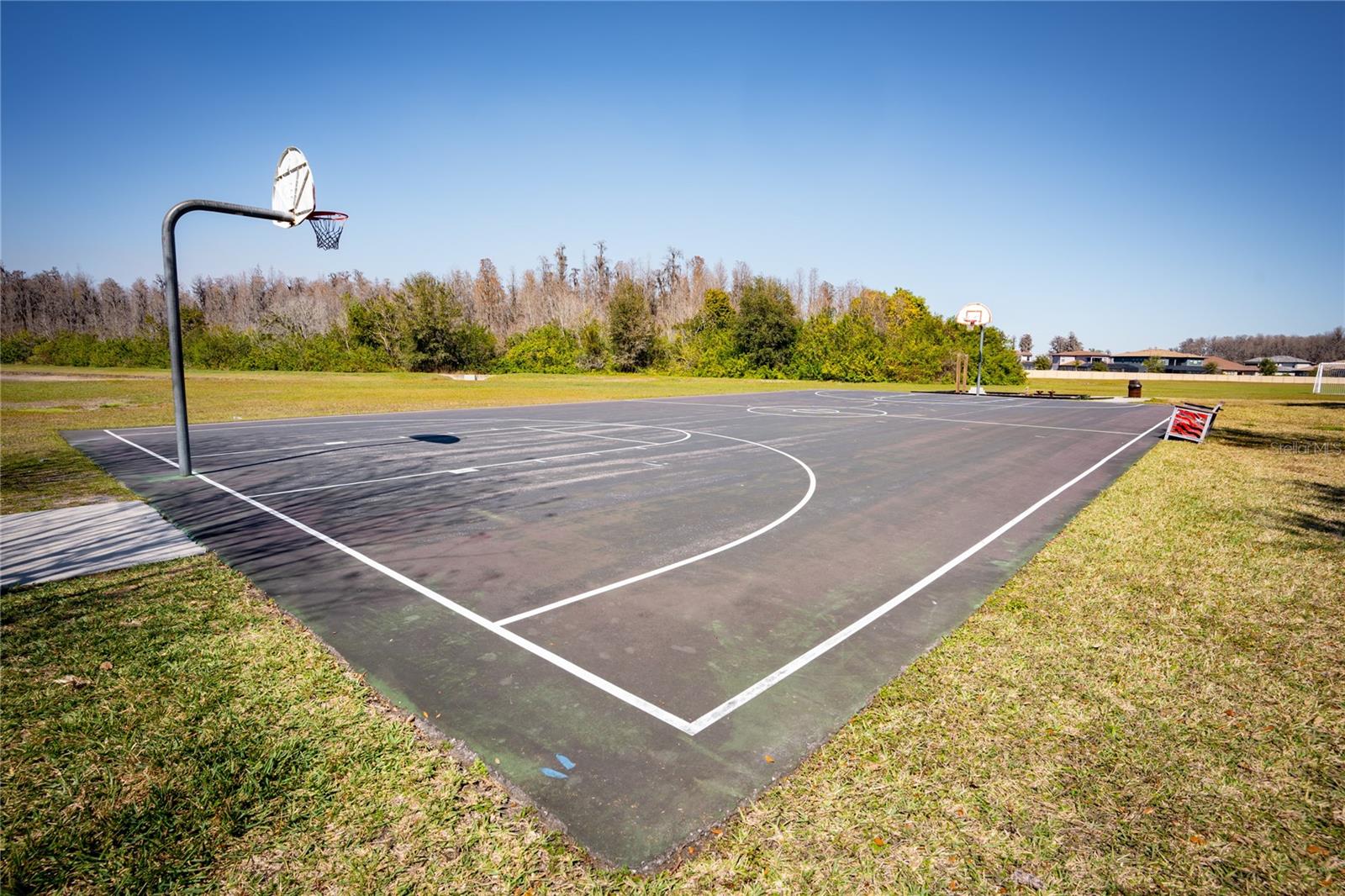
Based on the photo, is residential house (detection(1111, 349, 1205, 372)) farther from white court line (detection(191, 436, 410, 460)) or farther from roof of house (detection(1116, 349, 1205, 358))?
white court line (detection(191, 436, 410, 460))

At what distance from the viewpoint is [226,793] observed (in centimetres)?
339

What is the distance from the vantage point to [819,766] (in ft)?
12.2

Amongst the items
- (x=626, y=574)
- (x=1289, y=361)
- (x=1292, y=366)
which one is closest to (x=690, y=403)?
(x=626, y=574)

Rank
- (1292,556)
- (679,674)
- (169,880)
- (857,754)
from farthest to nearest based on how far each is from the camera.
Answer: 1. (1292,556)
2. (679,674)
3. (857,754)
4. (169,880)

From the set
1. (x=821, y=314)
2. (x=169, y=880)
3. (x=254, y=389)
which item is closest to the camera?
(x=169, y=880)

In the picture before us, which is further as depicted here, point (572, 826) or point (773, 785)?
point (773, 785)

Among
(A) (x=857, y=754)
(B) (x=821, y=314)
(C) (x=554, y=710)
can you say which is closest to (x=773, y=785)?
(A) (x=857, y=754)

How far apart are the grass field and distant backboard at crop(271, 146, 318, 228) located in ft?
27.4

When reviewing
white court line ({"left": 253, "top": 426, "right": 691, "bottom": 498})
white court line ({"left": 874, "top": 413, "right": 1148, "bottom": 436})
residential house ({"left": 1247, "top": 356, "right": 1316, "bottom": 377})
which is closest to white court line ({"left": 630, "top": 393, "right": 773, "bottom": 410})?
white court line ({"left": 874, "top": 413, "right": 1148, "bottom": 436})

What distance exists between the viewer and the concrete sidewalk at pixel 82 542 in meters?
6.63

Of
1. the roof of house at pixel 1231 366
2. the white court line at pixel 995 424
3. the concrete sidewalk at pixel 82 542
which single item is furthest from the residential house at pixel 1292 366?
the concrete sidewalk at pixel 82 542

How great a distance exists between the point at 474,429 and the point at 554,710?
16314 mm

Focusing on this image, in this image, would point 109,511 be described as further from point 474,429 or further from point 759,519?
point 474,429

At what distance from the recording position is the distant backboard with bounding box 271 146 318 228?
478 inches
